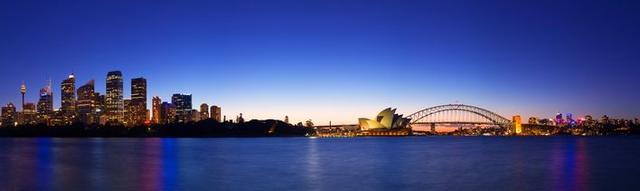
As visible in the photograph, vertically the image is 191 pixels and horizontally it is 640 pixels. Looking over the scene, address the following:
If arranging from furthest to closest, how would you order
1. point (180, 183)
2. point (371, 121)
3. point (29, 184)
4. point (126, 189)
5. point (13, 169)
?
1. point (371, 121)
2. point (13, 169)
3. point (180, 183)
4. point (29, 184)
5. point (126, 189)

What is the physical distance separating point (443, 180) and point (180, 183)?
1447 cm

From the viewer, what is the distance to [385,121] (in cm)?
18425

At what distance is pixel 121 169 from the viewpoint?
1671 inches

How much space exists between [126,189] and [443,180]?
666 inches

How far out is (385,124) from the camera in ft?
607

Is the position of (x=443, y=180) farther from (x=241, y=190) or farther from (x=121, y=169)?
(x=121, y=169)

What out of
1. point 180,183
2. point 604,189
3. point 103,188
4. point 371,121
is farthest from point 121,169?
point 371,121

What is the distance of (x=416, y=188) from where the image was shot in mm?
30922

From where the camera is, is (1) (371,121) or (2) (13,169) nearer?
(2) (13,169)

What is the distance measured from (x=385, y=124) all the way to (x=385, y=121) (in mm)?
1119

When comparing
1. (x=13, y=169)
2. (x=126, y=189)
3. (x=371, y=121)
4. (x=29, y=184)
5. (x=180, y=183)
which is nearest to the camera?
(x=126, y=189)

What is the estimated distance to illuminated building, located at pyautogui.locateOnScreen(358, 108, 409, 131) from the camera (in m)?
182

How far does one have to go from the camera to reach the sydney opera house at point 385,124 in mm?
182625

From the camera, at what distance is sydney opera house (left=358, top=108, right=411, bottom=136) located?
18262cm
